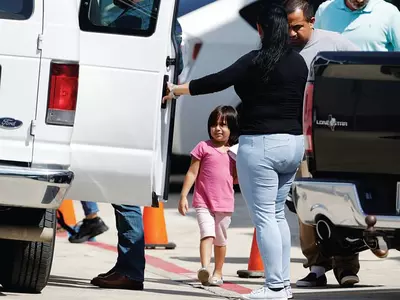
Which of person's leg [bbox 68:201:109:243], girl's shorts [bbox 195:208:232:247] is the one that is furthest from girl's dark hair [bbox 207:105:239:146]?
person's leg [bbox 68:201:109:243]

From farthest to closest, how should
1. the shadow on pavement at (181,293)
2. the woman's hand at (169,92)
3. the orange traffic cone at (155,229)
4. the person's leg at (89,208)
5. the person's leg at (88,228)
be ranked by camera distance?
1. the person's leg at (88,228)
2. the person's leg at (89,208)
3. the orange traffic cone at (155,229)
4. the shadow on pavement at (181,293)
5. the woman's hand at (169,92)

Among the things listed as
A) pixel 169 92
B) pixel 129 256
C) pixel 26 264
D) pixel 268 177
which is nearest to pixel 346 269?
pixel 268 177

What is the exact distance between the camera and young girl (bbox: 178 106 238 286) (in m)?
8.43

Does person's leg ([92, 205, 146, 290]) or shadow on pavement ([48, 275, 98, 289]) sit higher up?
person's leg ([92, 205, 146, 290])

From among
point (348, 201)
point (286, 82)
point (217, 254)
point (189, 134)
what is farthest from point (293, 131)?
point (189, 134)

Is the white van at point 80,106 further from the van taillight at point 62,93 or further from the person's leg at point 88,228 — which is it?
the person's leg at point 88,228

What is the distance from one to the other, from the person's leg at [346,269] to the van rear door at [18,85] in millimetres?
2455

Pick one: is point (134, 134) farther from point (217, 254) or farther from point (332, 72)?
point (217, 254)

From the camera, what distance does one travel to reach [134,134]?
707 cm

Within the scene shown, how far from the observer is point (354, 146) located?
6859mm

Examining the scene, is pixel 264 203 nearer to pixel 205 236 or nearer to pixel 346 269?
pixel 205 236

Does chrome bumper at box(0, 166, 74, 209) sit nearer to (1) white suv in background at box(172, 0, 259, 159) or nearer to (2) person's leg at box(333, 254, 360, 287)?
(2) person's leg at box(333, 254, 360, 287)

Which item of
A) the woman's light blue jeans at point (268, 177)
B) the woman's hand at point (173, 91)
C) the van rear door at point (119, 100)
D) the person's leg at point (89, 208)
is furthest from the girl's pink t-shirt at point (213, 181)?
the person's leg at point (89, 208)

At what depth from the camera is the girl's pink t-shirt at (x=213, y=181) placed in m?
8.47
